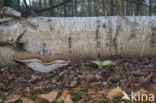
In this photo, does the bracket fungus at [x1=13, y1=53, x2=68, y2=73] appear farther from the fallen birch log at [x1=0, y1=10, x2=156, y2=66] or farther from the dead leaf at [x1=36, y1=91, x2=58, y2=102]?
the dead leaf at [x1=36, y1=91, x2=58, y2=102]

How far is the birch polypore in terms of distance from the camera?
6.83 ft

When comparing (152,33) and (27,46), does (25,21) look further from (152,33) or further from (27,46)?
(152,33)

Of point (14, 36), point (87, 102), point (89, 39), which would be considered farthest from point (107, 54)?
point (14, 36)

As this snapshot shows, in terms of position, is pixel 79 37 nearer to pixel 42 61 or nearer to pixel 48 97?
pixel 42 61

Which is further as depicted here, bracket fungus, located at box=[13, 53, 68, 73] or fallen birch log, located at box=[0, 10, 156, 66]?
fallen birch log, located at box=[0, 10, 156, 66]

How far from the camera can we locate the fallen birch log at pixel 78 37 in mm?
2082

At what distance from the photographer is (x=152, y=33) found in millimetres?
2264

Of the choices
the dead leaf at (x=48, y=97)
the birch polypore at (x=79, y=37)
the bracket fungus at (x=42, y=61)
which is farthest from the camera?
the birch polypore at (x=79, y=37)

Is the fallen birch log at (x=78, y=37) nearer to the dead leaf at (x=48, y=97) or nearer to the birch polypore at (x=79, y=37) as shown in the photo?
the birch polypore at (x=79, y=37)

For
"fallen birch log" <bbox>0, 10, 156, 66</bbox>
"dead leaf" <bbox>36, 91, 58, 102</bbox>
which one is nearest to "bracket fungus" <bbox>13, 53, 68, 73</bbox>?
"fallen birch log" <bbox>0, 10, 156, 66</bbox>

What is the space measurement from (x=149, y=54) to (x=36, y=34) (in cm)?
135

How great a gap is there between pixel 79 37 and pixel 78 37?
0.04 feet

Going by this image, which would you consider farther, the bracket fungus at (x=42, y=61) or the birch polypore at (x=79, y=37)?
the birch polypore at (x=79, y=37)

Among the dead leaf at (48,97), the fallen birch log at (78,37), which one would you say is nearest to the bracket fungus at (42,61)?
the fallen birch log at (78,37)
